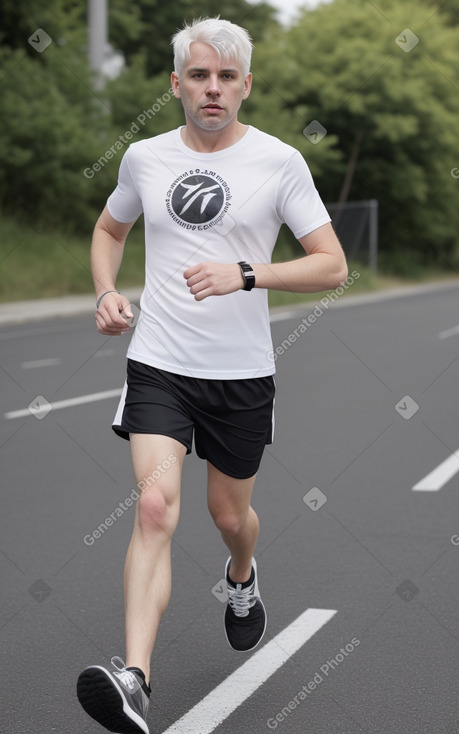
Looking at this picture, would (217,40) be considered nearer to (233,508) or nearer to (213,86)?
(213,86)

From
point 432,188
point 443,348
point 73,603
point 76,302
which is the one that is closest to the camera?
point 73,603

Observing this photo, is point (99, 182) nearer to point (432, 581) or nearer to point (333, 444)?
point (333, 444)

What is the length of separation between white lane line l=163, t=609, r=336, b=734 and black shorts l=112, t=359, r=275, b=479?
0.68 meters

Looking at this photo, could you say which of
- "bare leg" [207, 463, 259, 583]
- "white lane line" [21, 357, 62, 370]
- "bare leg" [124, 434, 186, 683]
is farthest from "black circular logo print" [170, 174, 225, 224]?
"white lane line" [21, 357, 62, 370]

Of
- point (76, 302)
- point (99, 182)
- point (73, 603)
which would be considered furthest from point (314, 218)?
point (99, 182)

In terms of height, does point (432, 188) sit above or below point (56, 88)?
above

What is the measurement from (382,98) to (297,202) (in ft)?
129

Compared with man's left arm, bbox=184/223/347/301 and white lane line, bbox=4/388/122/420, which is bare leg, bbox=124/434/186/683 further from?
white lane line, bbox=4/388/122/420

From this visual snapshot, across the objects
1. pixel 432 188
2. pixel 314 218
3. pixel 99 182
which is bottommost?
pixel 99 182

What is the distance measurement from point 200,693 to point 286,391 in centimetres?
786

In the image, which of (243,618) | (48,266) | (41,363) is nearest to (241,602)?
(243,618)

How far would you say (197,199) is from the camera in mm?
3736

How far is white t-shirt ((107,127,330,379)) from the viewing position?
3758 mm

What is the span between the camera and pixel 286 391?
11.7m
